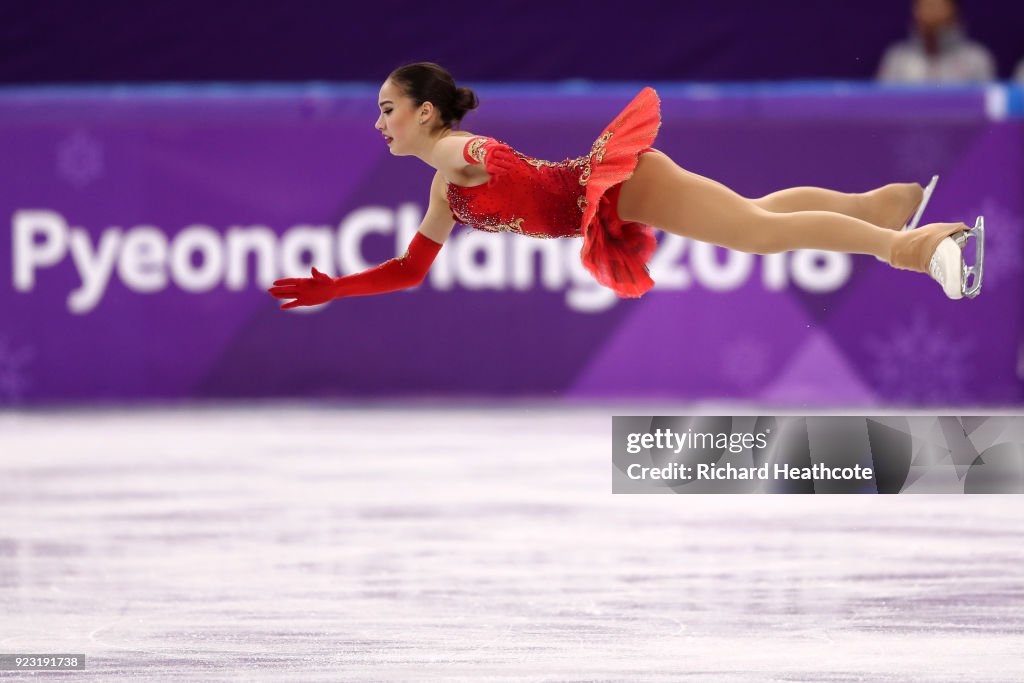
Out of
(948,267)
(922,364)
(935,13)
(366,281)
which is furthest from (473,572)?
(935,13)

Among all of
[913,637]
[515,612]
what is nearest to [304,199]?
[515,612]

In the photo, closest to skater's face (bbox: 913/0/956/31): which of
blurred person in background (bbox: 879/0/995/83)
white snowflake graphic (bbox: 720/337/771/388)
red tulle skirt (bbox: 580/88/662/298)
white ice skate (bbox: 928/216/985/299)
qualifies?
blurred person in background (bbox: 879/0/995/83)

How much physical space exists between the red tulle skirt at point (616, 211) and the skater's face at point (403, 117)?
423 millimetres

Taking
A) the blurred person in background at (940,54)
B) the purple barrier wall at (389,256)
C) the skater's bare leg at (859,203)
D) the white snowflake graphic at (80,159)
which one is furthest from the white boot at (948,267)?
the white snowflake graphic at (80,159)

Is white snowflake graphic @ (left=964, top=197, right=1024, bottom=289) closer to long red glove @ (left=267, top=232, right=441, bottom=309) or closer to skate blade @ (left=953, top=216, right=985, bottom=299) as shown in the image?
skate blade @ (left=953, top=216, right=985, bottom=299)

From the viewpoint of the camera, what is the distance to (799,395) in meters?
6.89

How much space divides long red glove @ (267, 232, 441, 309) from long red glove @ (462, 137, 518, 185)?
43 centimetres

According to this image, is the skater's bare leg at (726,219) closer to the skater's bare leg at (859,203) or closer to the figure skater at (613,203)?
the figure skater at (613,203)

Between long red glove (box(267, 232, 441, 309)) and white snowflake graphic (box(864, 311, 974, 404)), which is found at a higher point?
white snowflake graphic (box(864, 311, 974, 404))

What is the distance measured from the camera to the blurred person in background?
7.05m

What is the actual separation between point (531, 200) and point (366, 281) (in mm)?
515

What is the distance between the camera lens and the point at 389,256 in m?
7.04

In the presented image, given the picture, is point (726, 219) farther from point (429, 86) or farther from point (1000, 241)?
point (1000, 241)

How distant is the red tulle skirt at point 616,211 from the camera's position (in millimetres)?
3584
